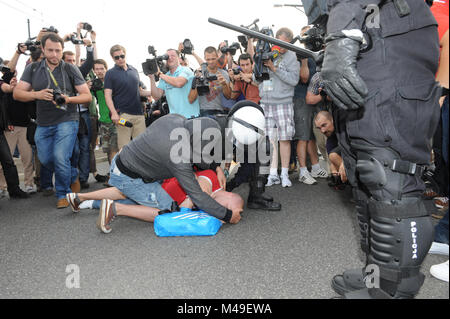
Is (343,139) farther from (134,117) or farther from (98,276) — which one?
(134,117)

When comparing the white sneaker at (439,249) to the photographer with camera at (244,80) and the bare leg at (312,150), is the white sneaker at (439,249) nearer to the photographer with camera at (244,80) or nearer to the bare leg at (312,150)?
the bare leg at (312,150)

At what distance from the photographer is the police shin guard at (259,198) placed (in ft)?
8.57

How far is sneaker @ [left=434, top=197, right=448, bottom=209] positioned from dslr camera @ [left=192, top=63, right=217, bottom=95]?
94.6 inches

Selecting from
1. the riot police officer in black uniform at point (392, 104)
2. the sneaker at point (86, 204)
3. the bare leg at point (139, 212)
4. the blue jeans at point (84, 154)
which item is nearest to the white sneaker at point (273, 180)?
the bare leg at point (139, 212)

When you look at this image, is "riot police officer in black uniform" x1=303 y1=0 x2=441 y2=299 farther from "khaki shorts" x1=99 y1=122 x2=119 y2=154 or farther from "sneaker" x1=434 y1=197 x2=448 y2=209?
"khaki shorts" x1=99 y1=122 x2=119 y2=154

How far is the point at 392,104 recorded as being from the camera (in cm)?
100

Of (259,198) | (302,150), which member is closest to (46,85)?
(259,198)

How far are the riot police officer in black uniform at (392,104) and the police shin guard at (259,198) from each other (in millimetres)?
1551

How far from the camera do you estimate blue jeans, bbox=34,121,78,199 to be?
9.59 ft

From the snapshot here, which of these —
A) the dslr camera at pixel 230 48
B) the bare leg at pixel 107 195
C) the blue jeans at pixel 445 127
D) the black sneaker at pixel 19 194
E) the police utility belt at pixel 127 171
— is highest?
the dslr camera at pixel 230 48

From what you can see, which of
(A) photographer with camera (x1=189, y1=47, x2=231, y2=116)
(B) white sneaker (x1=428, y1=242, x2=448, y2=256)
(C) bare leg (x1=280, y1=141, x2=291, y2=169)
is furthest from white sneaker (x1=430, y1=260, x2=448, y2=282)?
(A) photographer with camera (x1=189, y1=47, x2=231, y2=116)

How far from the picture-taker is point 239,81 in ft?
12.1
